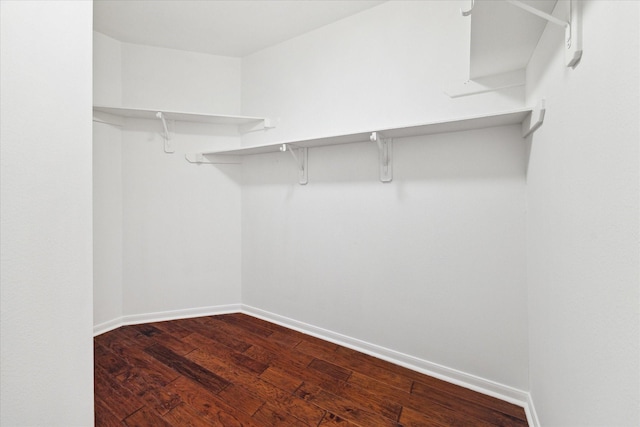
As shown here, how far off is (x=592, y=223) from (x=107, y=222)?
3.13 m

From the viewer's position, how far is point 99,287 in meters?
2.40

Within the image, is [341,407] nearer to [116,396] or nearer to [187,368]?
[187,368]

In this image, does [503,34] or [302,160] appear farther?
[302,160]

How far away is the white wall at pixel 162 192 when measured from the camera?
2.45 meters

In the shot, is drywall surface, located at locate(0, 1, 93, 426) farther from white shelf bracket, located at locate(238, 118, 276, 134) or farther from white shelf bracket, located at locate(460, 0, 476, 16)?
white shelf bracket, located at locate(238, 118, 276, 134)

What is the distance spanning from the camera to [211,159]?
9.07 ft

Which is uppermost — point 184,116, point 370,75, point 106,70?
point 106,70

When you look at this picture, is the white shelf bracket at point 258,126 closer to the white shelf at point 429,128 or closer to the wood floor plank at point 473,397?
the white shelf at point 429,128

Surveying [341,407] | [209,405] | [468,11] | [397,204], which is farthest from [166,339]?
[468,11]

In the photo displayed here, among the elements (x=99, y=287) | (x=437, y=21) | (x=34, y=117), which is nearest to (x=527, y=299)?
(x=437, y=21)

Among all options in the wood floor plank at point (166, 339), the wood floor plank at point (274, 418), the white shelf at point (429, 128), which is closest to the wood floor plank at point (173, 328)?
the wood floor plank at point (166, 339)

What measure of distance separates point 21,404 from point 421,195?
200 centimetres

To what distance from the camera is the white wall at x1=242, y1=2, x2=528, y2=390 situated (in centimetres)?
164

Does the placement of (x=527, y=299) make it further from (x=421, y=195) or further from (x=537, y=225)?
(x=421, y=195)
